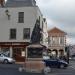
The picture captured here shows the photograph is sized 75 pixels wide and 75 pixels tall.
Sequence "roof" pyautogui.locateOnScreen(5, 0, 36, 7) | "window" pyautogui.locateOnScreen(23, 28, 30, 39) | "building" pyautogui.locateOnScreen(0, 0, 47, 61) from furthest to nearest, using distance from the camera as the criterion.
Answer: "roof" pyautogui.locateOnScreen(5, 0, 36, 7) < "building" pyautogui.locateOnScreen(0, 0, 47, 61) < "window" pyautogui.locateOnScreen(23, 28, 30, 39)

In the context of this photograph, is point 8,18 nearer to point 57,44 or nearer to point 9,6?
point 9,6

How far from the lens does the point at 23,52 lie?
64812 mm

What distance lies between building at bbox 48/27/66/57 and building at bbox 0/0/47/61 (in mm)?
46119

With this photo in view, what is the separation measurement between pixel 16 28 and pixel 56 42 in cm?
5124

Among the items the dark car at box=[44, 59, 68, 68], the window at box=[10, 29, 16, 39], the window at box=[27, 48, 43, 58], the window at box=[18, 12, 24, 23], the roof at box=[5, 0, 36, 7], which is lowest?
the dark car at box=[44, 59, 68, 68]

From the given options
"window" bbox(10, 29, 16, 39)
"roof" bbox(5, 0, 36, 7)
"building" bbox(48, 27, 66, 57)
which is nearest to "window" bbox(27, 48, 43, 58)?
"window" bbox(10, 29, 16, 39)

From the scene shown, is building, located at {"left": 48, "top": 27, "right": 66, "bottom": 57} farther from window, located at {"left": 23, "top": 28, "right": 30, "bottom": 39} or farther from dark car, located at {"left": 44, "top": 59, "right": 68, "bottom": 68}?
dark car, located at {"left": 44, "top": 59, "right": 68, "bottom": 68}

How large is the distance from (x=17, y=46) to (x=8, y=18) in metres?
5.56

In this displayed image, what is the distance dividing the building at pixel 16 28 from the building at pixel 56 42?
4612cm

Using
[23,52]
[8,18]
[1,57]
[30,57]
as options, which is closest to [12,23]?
[8,18]

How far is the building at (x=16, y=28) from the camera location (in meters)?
64.4

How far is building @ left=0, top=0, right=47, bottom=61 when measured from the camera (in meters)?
64.4

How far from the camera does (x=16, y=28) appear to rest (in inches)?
2557

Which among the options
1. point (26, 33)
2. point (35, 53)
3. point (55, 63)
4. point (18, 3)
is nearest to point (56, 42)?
point (18, 3)
